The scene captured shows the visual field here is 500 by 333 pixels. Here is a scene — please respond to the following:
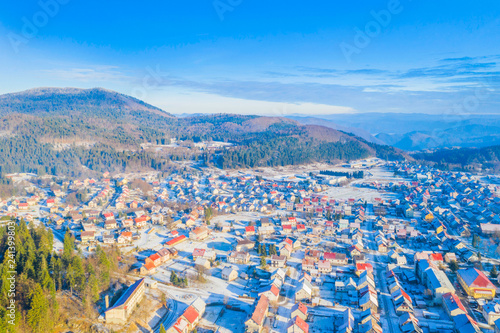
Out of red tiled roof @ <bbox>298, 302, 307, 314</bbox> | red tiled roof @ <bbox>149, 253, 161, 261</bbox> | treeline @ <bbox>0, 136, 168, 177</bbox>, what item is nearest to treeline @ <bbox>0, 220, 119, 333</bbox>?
red tiled roof @ <bbox>149, 253, 161, 261</bbox>

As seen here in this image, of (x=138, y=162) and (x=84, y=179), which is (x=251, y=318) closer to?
(x=84, y=179)

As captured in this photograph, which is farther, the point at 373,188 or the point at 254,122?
the point at 254,122

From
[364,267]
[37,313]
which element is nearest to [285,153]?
[364,267]

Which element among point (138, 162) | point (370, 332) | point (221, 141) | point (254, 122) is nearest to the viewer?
point (370, 332)

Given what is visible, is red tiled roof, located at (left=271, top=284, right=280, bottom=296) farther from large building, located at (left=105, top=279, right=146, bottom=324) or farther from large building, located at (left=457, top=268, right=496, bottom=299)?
large building, located at (left=457, top=268, right=496, bottom=299)

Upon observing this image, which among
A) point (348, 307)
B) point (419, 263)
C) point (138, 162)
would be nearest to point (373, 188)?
point (419, 263)

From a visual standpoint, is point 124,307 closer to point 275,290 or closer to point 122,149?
point 275,290

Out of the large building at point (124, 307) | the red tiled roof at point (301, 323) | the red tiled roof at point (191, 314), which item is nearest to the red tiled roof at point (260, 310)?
the red tiled roof at point (301, 323)
